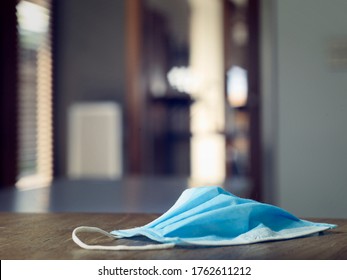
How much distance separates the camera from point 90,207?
81.6 inches

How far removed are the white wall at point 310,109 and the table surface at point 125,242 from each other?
3.13 feet

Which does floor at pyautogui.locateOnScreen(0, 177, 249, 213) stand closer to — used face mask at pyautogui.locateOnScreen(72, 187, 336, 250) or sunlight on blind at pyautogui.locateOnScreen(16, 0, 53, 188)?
used face mask at pyautogui.locateOnScreen(72, 187, 336, 250)

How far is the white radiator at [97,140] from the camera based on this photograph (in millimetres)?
5230

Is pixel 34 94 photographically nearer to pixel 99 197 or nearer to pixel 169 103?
pixel 169 103

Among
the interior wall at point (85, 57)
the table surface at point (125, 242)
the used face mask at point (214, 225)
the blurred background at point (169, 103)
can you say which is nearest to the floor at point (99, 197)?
the blurred background at point (169, 103)

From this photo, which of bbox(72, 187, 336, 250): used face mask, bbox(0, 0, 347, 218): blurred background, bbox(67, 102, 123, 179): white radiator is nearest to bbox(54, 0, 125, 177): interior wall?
bbox(0, 0, 347, 218): blurred background

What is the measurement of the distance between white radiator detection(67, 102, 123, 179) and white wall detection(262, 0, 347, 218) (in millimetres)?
3048

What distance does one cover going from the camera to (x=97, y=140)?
17.2 ft

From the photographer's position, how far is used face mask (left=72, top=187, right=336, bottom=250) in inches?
40.2

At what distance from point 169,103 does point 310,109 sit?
9.37 feet

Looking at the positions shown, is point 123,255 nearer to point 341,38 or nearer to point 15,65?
point 341,38

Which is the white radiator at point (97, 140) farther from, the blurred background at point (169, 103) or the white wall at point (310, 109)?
the white wall at point (310, 109)

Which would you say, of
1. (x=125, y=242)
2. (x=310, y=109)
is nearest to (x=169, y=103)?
(x=310, y=109)
